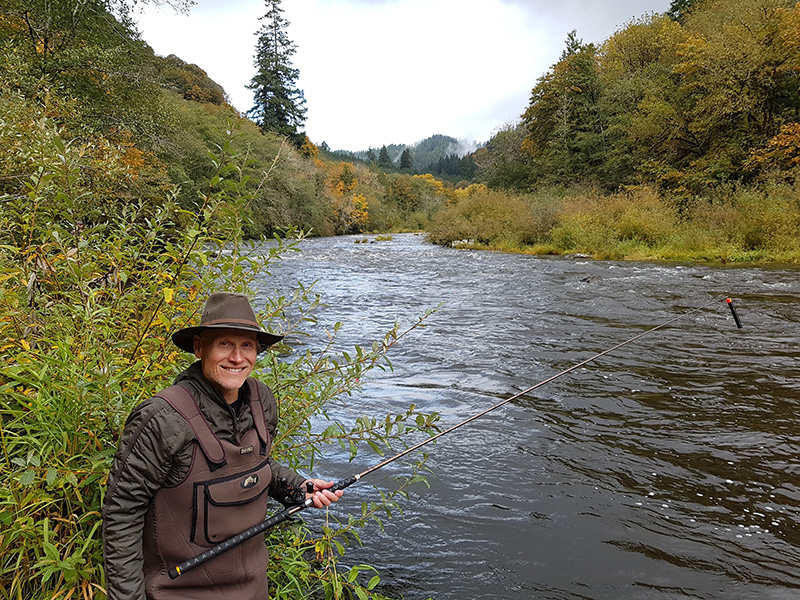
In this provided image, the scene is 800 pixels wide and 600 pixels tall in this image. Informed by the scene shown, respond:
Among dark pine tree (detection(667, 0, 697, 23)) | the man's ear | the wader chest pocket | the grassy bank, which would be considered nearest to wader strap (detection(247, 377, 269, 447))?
the wader chest pocket

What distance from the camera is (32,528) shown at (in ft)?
5.87

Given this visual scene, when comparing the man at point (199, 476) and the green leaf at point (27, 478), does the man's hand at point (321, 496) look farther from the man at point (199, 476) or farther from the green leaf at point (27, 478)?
the green leaf at point (27, 478)

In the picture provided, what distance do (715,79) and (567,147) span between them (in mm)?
12972

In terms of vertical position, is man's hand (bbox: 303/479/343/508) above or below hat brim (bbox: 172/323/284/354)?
below

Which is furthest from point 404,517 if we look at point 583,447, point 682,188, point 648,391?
point 682,188

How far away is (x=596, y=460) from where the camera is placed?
4.48 meters

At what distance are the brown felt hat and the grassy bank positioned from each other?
18.4m

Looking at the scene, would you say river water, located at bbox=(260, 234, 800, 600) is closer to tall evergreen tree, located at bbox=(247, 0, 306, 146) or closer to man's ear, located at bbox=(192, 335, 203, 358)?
man's ear, located at bbox=(192, 335, 203, 358)

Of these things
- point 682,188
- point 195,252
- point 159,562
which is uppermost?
point 682,188

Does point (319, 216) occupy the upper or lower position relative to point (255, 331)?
upper

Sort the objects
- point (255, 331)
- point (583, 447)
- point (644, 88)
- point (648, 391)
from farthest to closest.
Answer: point (644, 88), point (648, 391), point (583, 447), point (255, 331)

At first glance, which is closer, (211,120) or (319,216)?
(211,120)

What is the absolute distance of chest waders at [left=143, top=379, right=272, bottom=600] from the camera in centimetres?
175

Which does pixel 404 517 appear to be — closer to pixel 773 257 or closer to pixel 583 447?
pixel 583 447
